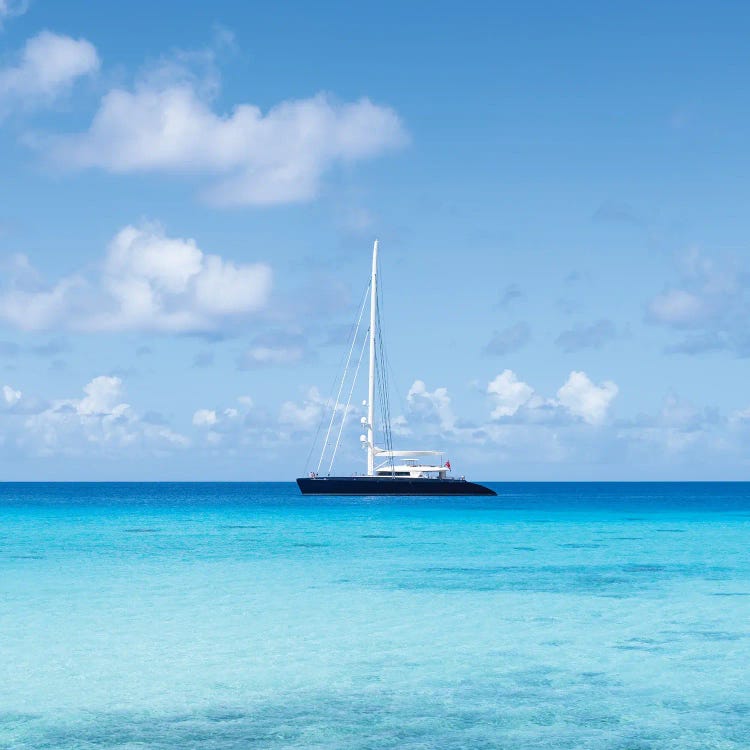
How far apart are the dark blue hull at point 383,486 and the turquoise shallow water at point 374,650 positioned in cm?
5358

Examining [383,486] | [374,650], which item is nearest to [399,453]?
[383,486]

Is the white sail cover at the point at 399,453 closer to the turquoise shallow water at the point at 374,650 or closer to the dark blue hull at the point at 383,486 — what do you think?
the dark blue hull at the point at 383,486

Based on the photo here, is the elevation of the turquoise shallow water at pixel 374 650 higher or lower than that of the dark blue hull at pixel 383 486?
lower

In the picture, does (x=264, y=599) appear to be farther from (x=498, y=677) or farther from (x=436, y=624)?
(x=498, y=677)

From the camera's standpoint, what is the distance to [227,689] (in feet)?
60.4

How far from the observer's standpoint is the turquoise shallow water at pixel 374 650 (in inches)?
617

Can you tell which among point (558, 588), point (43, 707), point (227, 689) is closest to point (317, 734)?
point (227, 689)

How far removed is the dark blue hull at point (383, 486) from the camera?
101000mm

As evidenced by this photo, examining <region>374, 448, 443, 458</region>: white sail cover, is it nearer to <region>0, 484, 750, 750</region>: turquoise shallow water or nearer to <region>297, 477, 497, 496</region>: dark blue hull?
<region>297, 477, 497, 496</region>: dark blue hull

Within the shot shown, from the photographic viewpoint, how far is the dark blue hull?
10100 cm

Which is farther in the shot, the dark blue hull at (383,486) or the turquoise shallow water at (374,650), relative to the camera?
the dark blue hull at (383,486)

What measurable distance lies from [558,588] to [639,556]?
14473 mm

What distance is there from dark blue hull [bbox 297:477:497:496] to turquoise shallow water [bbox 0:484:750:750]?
53578 mm

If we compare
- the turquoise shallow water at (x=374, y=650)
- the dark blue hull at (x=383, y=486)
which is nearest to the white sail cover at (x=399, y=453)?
the dark blue hull at (x=383, y=486)
